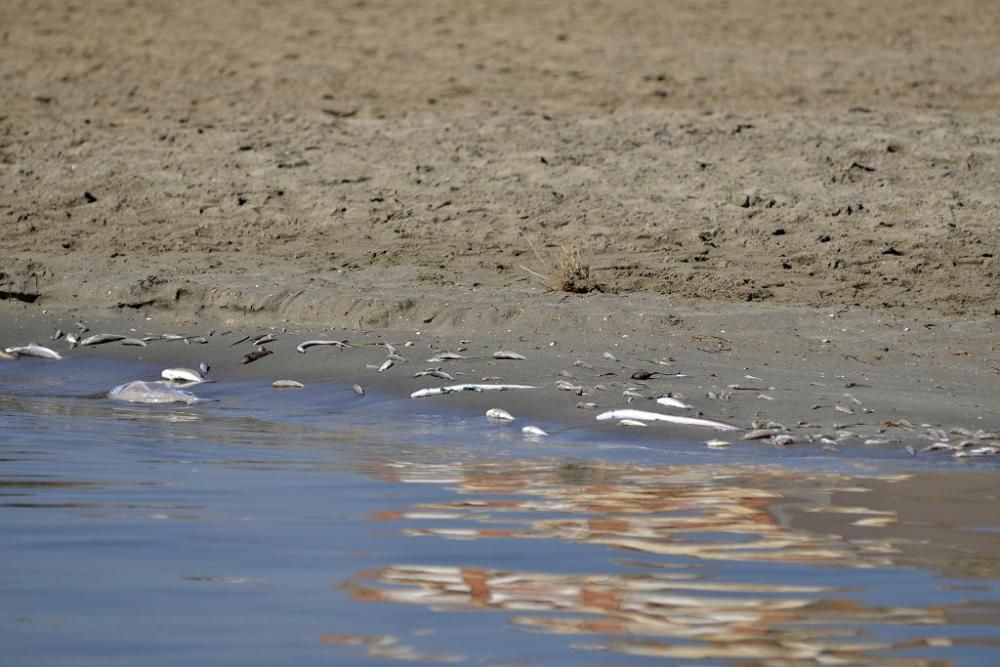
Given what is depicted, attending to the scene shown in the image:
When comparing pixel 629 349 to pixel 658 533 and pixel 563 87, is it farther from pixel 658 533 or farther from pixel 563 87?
pixel 563 87

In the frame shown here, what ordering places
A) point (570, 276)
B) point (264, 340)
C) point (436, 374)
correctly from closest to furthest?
point (436, 374) < point (264, 340) < point (570, 276)

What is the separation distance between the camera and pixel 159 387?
23.6 feet

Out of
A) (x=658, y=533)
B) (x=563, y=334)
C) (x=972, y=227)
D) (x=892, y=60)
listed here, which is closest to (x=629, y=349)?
(x=563, y=334)

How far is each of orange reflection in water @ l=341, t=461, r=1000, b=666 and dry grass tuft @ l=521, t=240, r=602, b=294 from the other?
309 cm

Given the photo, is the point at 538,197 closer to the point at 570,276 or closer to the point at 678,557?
the point at 570,276

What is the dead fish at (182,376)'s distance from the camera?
7.40 m

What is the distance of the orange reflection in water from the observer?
311cm

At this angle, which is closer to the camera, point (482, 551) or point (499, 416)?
point (482, 551)

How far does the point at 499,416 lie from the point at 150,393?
171 centimetres

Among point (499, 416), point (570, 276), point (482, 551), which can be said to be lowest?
point (499, 416)

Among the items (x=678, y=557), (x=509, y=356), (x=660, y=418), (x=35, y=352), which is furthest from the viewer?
(x=35, y=352)

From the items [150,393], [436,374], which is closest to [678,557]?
[436,374]

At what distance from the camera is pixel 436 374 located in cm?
691

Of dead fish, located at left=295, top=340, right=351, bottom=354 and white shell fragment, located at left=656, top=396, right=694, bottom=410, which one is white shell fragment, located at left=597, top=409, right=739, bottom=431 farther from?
dead fish, located at left=295, top=340, right=351, bottom=354
